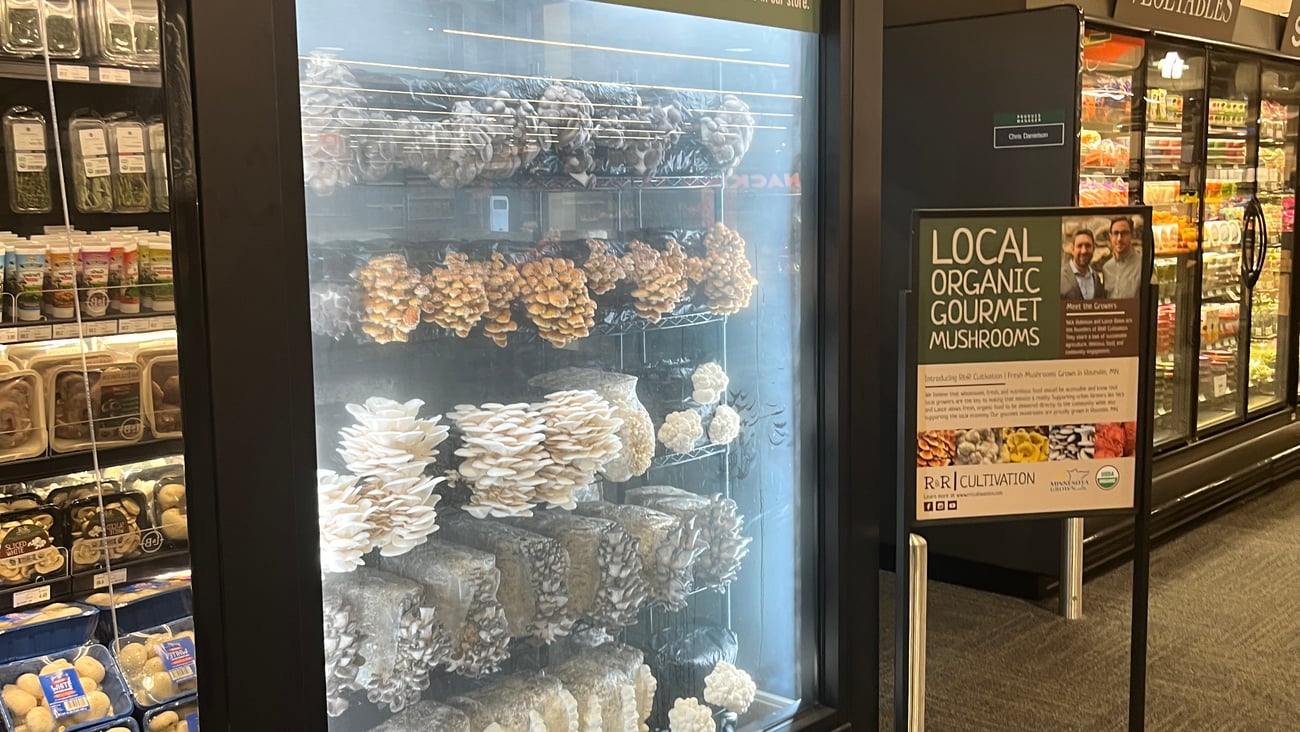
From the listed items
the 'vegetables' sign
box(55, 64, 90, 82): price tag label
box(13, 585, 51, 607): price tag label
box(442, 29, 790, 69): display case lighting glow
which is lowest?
box(13, 585, 51, 607): price tag label

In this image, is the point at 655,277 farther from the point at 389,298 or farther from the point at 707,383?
the point at 389,298

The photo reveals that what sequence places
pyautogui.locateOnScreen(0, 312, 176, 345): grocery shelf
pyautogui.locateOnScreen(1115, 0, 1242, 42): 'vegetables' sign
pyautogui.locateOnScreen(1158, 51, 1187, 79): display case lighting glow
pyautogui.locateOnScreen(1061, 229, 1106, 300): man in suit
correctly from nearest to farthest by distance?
pyautogui.locateOnScreen(1061, 229, 1106, 300): man in suit < pyautogui.locateOnScreen(0, 312, 176, 345): grocery shelf < pyautogui.locateOnScreen(1115, 0, 1242, 42): 'vegetables' sign < pyautogui.locateOnScreen(1158, 51, 1187, 79): display case lighting glow

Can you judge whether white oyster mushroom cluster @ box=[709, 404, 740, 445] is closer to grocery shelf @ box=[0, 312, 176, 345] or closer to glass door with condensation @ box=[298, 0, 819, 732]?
glass door with condensation @ box=[298, 0, 819, 732]

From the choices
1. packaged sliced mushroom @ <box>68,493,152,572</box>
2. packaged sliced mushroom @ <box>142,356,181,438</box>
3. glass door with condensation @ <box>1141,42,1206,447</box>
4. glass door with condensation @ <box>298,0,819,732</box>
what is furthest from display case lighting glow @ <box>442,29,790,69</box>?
glass door with condensation @ <box>1141,42,1206,447</box>

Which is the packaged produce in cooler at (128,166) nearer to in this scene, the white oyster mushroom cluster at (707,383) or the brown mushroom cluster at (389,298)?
the brown mushroom cluster at (389,298)

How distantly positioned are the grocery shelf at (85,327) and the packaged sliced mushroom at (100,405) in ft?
0.37

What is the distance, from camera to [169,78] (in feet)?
4.88

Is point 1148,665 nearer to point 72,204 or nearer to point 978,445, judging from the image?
point 978,445

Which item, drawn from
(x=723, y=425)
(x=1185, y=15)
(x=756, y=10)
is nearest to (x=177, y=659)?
(x=723, y=425)

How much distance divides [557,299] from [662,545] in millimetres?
607

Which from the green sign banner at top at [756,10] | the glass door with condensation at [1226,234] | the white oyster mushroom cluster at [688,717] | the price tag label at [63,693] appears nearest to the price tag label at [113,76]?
the price tag label at [63,693]

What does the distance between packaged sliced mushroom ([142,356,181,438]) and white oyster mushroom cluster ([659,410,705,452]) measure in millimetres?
1496

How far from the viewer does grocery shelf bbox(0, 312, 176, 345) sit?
10.1 ft

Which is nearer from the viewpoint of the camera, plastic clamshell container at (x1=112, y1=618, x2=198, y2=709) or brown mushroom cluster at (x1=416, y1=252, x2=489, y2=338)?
brown mushroom cluster at (x1=416, y1=252, x2=489, y2=338)
